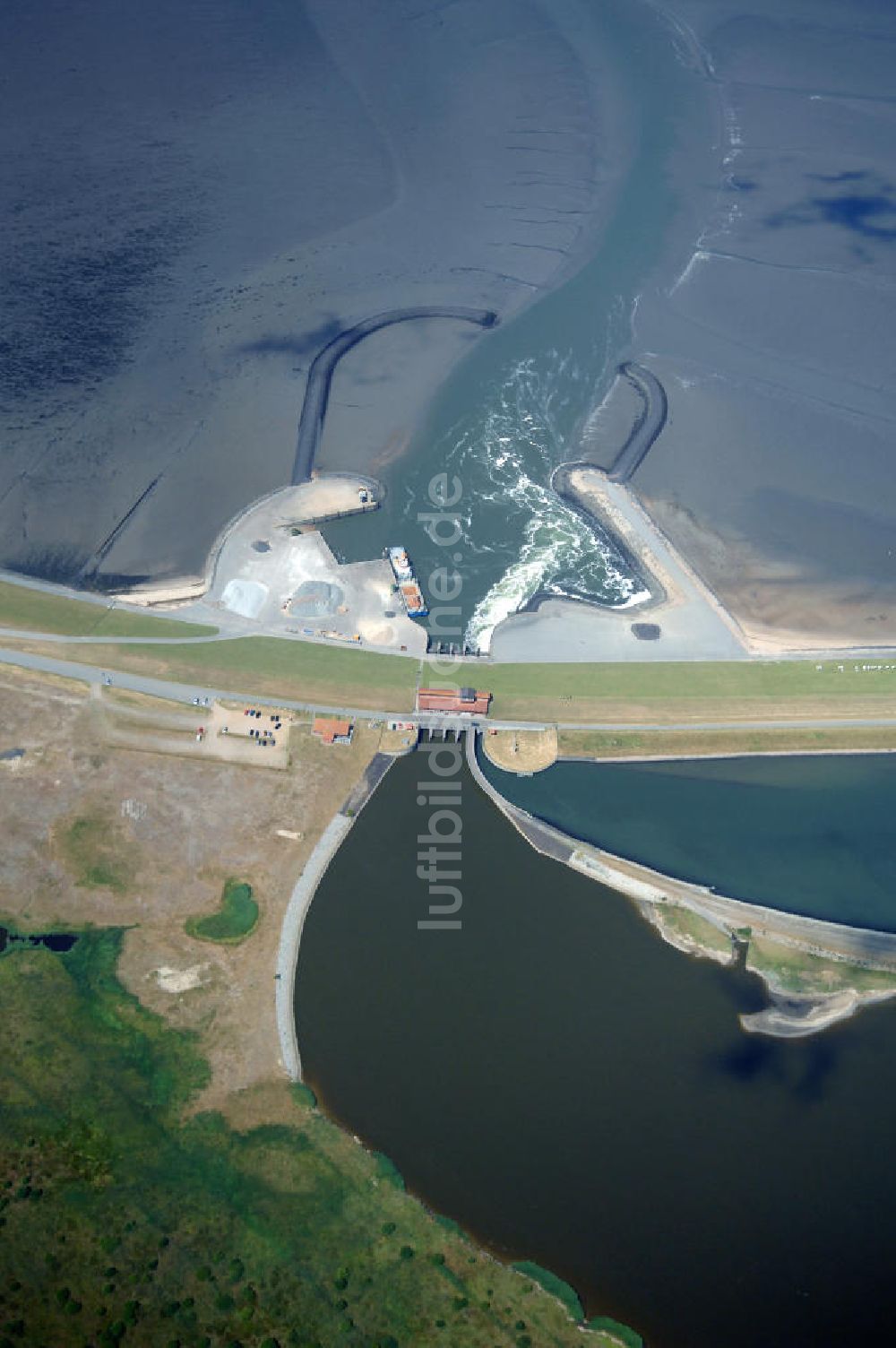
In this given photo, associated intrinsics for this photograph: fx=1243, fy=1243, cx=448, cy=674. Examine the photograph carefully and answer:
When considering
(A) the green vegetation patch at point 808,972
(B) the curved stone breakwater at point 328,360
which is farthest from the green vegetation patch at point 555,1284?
(B) the curved stone breakwater at point 328,360

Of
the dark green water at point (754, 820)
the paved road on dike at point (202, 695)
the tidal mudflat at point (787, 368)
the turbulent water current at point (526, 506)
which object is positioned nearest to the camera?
the dark green water at point (754, 820)

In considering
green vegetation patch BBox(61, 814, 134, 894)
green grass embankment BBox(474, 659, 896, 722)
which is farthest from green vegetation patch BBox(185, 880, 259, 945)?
green grass embankment BBox(474, 659, 896, 722)

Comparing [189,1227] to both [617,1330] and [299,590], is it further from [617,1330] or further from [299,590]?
[299,590]

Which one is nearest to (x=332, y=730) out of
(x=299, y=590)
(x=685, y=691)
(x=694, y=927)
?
(x=299, y=590)

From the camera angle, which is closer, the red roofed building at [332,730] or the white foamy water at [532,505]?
the red roofed building at [332,730]

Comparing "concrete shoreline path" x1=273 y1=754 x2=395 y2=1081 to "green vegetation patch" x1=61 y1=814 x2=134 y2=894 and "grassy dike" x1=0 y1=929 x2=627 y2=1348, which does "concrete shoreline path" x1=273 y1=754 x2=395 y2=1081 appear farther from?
"green vegetation patch" x1=61 y1=814 x2=134 y2=894

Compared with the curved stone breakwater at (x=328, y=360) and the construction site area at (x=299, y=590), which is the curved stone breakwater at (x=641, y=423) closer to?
the curved stone breakwater at (x=328, y=360)
